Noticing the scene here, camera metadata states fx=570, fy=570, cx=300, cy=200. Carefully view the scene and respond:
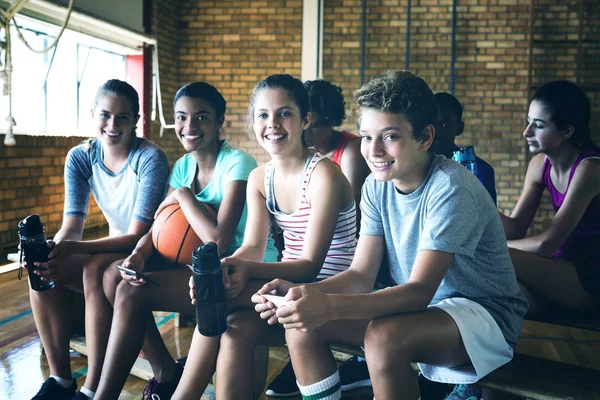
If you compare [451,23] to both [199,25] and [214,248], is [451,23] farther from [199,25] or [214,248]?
[214,248]

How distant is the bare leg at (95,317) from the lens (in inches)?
74.7

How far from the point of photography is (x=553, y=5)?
21.3 ft

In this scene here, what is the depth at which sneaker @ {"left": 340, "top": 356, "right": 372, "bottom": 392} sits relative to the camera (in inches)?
87.4

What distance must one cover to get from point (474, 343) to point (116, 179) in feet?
5.20

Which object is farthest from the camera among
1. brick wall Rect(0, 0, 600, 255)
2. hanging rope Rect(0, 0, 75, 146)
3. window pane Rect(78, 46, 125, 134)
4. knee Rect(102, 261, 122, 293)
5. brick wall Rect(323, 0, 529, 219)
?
brick wall Rect(323, 0, 529, 219)

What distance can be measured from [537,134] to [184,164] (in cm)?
140

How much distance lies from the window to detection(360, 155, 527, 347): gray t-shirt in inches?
152

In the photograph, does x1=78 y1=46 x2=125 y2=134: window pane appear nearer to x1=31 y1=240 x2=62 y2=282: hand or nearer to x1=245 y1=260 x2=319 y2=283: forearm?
x1=31 y1=240 x2=62 y2=282: hand

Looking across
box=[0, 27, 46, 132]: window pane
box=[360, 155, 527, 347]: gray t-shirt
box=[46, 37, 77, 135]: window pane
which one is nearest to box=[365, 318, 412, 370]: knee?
box=[360, 155, 527, 347]: gray t-shirt

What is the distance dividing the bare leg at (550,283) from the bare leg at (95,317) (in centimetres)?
140

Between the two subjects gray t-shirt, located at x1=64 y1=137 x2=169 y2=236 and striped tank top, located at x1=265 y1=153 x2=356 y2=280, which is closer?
striped tank top, located at x1=265 y1=153 x2=356 y2=280

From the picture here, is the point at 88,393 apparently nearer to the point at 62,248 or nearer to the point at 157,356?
the point at 157,356

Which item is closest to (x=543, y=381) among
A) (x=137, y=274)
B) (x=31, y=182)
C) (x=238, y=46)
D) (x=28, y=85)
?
(x=137, y=274)

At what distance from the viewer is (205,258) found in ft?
4.83
